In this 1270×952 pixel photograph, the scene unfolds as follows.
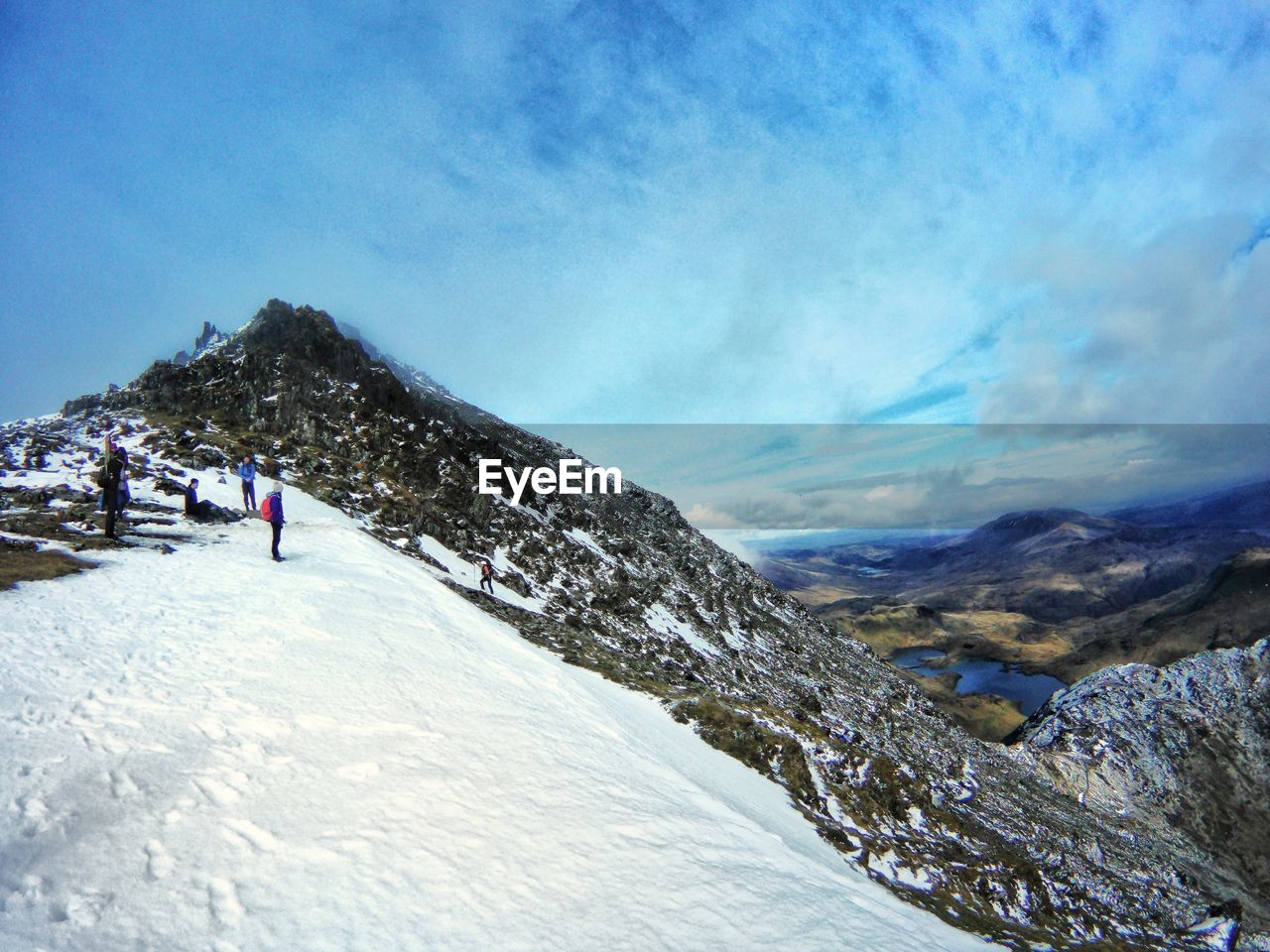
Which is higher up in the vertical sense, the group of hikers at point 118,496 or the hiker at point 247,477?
the hiker at point 247,477

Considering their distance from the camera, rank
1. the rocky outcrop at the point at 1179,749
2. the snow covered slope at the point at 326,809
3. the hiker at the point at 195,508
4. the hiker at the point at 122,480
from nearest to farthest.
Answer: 1. the snow covered slope at the point at 326,809
2. the hiker at the point at 122,480
3. the hiker at the point at 195,508
4. the rocky outcrop at the point at 1179,749

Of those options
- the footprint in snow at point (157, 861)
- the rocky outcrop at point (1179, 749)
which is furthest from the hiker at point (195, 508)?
the rocky outcrop at point (1179, 749)

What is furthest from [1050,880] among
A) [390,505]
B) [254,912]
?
[390,505]

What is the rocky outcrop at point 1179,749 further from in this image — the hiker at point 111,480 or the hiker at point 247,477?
the hiker at point 111,480

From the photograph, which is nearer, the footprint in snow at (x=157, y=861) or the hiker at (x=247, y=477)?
the footprint in snow at (x=157, y=861)

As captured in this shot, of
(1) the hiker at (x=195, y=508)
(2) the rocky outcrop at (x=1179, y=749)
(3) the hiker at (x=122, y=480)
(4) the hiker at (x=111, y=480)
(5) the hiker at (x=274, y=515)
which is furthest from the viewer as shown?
(2) the rocky outcrop at (x=1179, y=749)

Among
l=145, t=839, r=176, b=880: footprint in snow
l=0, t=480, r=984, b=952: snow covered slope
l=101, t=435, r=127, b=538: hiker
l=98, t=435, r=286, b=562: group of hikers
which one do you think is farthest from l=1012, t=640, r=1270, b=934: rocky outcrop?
l=101, t=435, r=127, b=538: hiker

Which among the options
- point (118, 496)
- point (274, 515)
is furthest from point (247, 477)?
point (274, 515)

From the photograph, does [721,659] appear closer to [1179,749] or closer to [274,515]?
[274,515]
